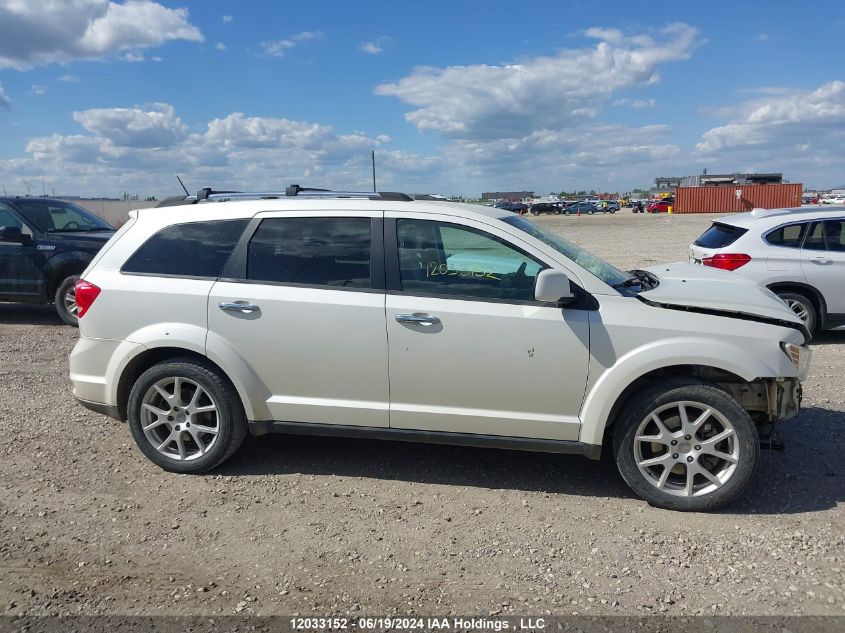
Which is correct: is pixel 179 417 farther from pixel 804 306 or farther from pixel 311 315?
pixel 804 306

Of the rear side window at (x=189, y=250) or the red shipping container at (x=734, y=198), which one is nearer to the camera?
the rear side window at (x=189, y=250)

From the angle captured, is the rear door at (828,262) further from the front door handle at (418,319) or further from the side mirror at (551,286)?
the front door handle at (418,319)

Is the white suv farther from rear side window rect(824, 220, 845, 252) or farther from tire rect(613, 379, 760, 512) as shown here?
rear side window rect(824, 220, 845, 252)

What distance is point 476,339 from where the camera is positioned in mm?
4227

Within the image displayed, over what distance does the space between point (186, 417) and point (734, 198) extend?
217 ft

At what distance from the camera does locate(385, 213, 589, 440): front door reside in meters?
4.17

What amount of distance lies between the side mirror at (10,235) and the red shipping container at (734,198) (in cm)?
6156

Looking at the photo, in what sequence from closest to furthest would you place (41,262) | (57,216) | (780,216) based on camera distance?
(780,216)
(41,262)
(57,216)

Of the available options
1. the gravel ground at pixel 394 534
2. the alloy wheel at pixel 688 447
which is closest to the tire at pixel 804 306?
the gravel ground at pixel 394 534

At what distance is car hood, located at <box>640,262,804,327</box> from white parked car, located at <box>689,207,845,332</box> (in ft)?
12.5

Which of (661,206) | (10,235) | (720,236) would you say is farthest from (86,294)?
(661,206)

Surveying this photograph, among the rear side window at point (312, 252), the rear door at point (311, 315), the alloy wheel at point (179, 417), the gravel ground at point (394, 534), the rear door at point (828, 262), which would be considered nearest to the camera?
the gravel ground at point (394, 534)

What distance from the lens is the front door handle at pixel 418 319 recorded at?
428 cm

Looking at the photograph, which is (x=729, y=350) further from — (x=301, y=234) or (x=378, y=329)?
(x=301, y=234)
